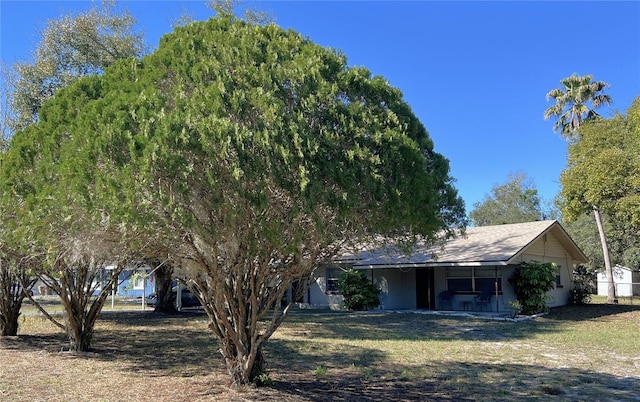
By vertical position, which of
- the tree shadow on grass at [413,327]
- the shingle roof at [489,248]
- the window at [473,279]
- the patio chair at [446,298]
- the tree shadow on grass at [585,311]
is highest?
Answer: the shingle roof at [489,248]

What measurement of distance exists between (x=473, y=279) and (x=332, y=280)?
698 centimetres

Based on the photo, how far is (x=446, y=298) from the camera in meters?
22.0

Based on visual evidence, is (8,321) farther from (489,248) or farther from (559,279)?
(559,279)

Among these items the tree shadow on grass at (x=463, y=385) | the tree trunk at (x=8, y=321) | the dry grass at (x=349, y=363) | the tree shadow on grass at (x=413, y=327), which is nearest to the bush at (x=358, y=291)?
the tree shadow on grass at (x=413, y=327)

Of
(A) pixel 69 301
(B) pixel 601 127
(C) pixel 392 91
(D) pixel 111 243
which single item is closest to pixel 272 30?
(C) pixel 392 91

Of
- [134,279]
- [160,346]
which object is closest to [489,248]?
Result: [160,346]

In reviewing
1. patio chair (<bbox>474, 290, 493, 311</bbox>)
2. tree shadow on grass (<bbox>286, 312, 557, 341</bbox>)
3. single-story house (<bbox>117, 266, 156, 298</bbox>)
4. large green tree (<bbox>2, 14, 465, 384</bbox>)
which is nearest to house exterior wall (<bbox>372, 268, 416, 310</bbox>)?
tree shadow on grass (<bbox>286, 312, 557, 341</bbox>)

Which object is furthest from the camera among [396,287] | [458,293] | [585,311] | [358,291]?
[396,287]

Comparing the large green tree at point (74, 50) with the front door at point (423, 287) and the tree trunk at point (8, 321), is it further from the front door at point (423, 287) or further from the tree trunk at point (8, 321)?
the front door at point (423, 287)

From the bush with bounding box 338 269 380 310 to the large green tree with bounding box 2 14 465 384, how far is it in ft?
52.3

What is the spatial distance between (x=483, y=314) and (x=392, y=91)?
15.7 metres

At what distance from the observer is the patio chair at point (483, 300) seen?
21.0 m

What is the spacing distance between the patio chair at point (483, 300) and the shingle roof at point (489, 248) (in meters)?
1.77

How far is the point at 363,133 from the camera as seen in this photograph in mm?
5652
